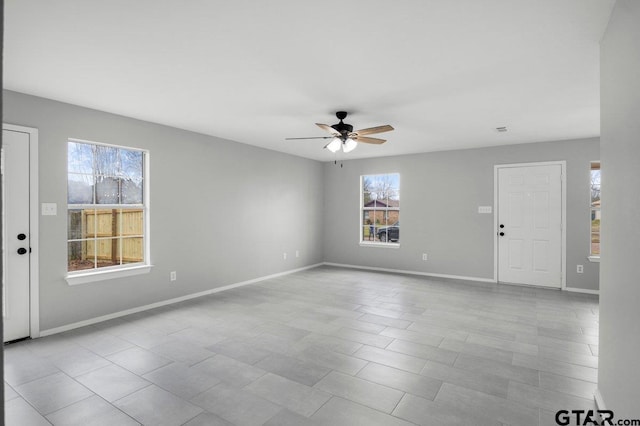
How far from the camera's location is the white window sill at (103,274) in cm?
392

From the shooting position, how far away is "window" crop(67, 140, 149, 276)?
4.02 metres

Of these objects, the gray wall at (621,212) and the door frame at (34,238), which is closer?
the gray wall at (621,212)

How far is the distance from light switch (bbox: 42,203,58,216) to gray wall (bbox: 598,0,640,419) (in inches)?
189

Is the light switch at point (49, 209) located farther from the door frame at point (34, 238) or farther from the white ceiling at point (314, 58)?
the white ceiling at point (314, 58)

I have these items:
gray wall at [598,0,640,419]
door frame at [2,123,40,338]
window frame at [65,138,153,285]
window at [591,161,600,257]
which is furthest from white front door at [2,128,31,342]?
window at [591,161,600,257]

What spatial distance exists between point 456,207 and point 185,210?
15.4ft

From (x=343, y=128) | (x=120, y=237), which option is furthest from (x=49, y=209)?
(x=343, y=128)

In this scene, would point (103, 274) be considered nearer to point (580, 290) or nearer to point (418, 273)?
point (418, 273)

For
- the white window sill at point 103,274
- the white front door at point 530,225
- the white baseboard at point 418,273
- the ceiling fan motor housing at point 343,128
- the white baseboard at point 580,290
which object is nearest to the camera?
the white window sill at point 103,274

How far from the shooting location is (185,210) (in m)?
5.07

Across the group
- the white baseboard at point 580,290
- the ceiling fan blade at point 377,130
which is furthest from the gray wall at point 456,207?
the ceiling fan blade at point 377,130

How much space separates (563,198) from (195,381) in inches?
230

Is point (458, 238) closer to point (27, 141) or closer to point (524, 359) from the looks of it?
point (524, 359)

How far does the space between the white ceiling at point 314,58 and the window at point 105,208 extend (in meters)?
0.61
